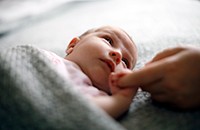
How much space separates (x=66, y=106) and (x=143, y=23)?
1.07 meters

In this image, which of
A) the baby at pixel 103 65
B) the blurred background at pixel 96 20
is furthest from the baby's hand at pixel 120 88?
the blurred background at pixel 96 20

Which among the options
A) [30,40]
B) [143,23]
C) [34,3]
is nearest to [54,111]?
[30,40]

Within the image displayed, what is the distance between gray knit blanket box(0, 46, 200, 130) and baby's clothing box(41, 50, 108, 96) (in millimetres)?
89

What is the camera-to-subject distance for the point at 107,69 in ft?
2.79

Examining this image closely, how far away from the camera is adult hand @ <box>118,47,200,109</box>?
0.68 m

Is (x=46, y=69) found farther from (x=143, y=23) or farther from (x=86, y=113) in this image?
(x=143, y=23)

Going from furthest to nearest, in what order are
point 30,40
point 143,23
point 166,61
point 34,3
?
point 34,3
point 143,23
point 30,40
point 166,61

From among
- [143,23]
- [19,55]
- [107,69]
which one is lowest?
[143,23]

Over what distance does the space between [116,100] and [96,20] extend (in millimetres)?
1019

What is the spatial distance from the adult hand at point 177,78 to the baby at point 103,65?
56mm

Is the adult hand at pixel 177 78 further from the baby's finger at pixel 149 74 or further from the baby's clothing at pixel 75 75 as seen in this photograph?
the baby's clothing at pixel 75 75

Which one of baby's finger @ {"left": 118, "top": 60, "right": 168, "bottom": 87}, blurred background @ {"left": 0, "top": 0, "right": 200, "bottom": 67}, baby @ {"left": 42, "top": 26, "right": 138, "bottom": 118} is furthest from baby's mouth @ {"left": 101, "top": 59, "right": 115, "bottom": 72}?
blurred background @ {"left": 0, "top": 0, "right": 200, "bottom": 67}

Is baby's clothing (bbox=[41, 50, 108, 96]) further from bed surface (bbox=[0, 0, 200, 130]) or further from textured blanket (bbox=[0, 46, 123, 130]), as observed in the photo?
bed surface (bbox=[0, 0, 200, 130])

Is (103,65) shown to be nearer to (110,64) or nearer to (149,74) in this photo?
(110,64)
